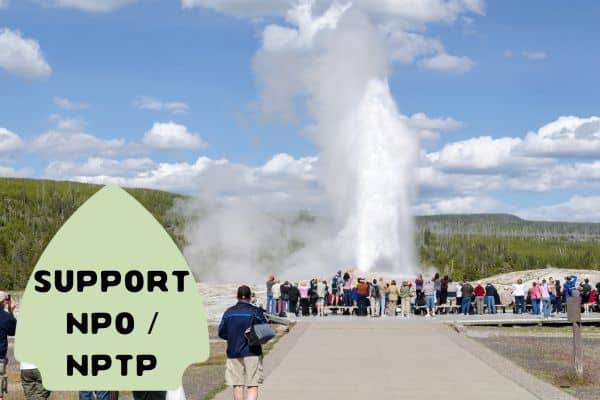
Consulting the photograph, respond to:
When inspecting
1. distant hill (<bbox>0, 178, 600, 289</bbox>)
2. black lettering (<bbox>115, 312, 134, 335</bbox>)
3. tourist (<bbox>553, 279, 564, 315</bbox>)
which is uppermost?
distant hill (<bbox>0, 178, 600, 289</bbox>)

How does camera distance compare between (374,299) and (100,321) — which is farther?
(374,299)

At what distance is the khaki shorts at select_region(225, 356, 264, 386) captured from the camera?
9.59 metres

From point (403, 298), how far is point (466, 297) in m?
2.38

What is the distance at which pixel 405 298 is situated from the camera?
101ft

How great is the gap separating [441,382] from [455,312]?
20.5 metres

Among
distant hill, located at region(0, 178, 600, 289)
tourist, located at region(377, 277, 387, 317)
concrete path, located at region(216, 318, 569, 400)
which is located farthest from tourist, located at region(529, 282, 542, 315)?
distant hill, located at region(0, 178, 600, 289)

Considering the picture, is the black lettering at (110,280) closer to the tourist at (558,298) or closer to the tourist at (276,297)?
the tourist at (276,297)

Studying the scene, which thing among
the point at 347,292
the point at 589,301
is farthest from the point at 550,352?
the point at 589,301

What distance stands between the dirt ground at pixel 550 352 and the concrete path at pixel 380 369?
76 centimetres

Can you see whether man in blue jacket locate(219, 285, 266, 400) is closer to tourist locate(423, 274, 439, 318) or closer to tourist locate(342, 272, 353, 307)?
tourist locate(423, 274, 439, 318)

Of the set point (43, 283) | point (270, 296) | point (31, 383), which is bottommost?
point (31, 383)

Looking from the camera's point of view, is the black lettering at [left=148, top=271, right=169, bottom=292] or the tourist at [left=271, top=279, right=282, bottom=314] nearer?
the black lettering at [left=148, top=271, right=169, bottom=292]

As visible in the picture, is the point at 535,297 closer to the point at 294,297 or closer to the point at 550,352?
the point at 294,297

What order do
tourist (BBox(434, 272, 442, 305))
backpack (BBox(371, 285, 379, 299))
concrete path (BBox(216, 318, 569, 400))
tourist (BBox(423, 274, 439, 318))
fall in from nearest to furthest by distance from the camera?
concrete path (BBox(216, 318, 569, 400))
backpack (BBox(371, 285, 379, 299))
tourist (BBox(423, 274, 439, 318))
tourist (BBox(434, 272, 442, 305))
